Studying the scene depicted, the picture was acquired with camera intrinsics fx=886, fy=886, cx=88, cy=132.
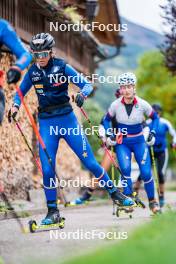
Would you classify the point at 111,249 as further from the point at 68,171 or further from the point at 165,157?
the point at 68,171

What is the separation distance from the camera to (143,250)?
6.68 m

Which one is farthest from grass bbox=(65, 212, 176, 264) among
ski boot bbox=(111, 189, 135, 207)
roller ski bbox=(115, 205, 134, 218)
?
roller ski bbox=(115, 205, 134, 218)

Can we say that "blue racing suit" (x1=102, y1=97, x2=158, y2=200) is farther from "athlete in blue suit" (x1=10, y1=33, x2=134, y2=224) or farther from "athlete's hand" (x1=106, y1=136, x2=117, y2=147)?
"athlete in blue suit" (x1=10, y1=33, x2=134, y2=224)

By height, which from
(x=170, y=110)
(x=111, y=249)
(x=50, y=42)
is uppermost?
(x=50, y=42)

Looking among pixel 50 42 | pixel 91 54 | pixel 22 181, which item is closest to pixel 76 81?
pixel 50 42

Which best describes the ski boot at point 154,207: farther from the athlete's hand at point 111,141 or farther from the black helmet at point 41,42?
the black helmet at point 41,42

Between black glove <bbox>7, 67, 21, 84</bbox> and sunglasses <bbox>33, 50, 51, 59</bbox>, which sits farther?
sunglasses <bbox>33, 50, 51, 59</bbox>

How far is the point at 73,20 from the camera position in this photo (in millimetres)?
19172

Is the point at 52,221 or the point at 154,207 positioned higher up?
the point at 52,221

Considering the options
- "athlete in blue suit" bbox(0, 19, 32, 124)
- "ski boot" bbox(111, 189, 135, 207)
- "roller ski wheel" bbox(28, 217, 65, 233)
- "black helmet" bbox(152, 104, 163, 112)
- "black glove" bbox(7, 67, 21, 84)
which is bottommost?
"black helmet" bbox(152, 104, 163, 112)

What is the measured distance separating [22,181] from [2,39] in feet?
29.0

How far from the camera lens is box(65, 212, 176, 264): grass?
20.0 feet

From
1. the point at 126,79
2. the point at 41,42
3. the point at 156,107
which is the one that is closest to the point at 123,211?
the point at 126,79

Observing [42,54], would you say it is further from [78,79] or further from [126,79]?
[126,79]
